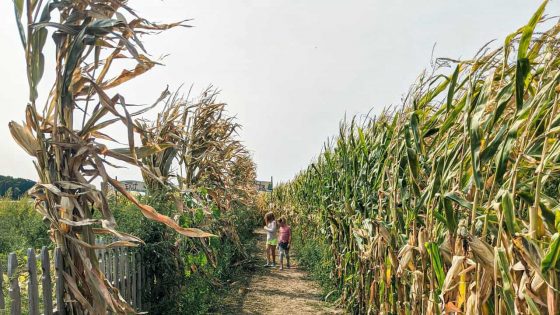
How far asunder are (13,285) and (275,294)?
649cm

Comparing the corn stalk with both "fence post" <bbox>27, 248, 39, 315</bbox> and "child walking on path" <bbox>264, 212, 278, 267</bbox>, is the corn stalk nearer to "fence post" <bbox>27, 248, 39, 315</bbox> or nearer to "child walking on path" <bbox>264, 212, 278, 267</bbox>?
"fence post" <bbox>27, 248, 39, 315</bbox>

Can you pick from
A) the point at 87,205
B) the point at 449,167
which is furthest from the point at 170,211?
the point at 449,167

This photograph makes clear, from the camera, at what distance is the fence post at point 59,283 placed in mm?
3010

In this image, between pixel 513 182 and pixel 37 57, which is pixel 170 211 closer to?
pixel 37 57

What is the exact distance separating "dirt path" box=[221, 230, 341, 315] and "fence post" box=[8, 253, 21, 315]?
4731 mm

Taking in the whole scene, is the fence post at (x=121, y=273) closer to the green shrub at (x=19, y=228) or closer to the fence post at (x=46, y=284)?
the green shrub at (x=19, y=228)

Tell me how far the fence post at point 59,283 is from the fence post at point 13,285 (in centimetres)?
25

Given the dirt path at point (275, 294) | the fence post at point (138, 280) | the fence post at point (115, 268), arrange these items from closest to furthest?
the fence post at point (115, 268)
the fence post at point (138, 280)
the dirt path at point (275, 294)

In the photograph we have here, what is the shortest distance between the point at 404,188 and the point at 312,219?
26.9ft

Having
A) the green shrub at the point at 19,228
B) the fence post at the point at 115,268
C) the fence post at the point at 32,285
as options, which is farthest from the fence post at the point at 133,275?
the fence post at the point at 32,285

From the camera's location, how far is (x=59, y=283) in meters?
3.09

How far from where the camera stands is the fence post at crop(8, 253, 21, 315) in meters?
2.75

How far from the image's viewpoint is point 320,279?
9180 millimetres

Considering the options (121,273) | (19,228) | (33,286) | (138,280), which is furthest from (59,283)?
(19,228)
